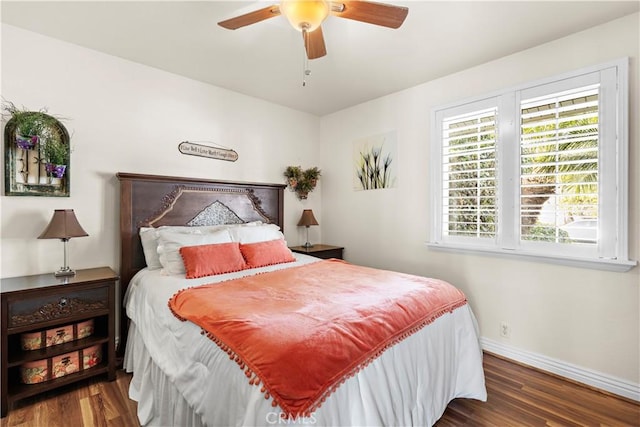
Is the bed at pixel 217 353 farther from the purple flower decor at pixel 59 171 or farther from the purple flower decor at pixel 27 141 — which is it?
the purple flower decor at pixel 27 141

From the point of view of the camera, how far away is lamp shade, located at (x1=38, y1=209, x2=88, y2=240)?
7.16 feet

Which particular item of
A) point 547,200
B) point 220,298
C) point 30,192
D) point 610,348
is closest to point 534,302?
point 610,348

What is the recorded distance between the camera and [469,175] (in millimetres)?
2926

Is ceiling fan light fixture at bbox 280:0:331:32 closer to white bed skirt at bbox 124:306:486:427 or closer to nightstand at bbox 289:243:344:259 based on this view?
white bed skirt at bbox 124:306:486:427

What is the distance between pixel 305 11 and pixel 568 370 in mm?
3115

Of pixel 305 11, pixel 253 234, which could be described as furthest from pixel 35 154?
pixel 305 11

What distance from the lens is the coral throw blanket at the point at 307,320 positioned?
1.14m

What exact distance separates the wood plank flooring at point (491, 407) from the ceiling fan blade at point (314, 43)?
243 centimetres

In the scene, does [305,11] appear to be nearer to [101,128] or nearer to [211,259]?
[211,259]

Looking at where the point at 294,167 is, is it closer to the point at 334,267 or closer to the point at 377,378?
the point at 334,267

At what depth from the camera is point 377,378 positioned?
4.47 ft

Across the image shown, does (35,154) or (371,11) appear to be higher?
(371,11)

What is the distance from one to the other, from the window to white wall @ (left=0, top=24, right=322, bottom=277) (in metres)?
2.33

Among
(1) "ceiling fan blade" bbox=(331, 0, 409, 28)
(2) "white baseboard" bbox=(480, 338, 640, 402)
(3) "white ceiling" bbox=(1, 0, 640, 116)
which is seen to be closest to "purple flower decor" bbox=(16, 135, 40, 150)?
(3) "white ceiling" bbox=(1, 0, 640, 116)
